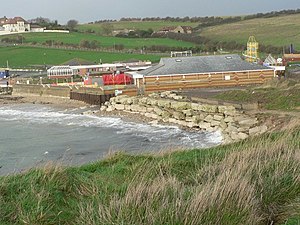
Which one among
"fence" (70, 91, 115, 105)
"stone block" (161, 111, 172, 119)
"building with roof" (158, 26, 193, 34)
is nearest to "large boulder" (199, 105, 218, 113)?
"stone block" (161, 111, 172, 119)

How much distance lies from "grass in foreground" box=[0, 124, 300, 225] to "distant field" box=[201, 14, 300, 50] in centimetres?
6612

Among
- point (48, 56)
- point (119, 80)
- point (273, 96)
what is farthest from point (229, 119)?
point (48, 56)

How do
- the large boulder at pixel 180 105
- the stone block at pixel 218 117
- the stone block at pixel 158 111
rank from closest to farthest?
the stone block at pixel 218 117, the large boulder at pixel 180 105, the stone block at pixel 158 111

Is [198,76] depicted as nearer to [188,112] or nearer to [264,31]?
[188,112]

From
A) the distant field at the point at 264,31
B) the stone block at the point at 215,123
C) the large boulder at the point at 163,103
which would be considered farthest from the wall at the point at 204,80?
the distant field at the point at 264,31

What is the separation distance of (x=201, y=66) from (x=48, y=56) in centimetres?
4597

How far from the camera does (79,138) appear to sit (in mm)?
23312

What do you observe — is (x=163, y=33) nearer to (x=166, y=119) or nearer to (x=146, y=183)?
(x=166, y=119)

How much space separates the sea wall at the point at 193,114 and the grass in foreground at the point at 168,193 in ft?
40.0

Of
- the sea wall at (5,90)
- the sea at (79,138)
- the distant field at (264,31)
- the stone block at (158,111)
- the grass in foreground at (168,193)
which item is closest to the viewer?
the grass in foreground at (168,193)

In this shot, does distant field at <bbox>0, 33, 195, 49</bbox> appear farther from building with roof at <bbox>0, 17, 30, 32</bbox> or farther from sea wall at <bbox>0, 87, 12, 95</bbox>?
sea wall at <bbox>0, 87, 12, 95</bbox>

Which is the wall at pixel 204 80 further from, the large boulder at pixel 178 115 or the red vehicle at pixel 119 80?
the large boulder at pixel 178 115

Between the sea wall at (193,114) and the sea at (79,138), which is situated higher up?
the sea wall at (193,114)

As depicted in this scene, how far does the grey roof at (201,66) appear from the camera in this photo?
38.0m
